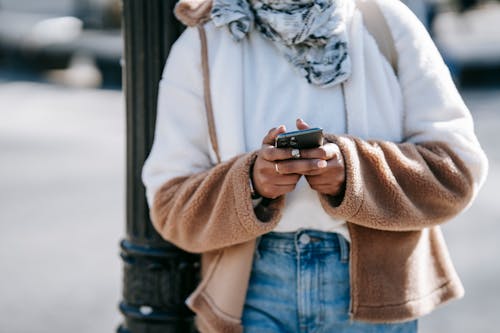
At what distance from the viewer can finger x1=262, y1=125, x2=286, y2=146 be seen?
208 cm

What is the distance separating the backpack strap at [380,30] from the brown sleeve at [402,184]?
0.22 m

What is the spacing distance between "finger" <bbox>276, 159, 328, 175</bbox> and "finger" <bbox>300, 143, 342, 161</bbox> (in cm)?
1

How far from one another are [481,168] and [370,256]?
1.13 feet

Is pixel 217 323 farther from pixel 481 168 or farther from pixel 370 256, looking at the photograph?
pixel 481 168

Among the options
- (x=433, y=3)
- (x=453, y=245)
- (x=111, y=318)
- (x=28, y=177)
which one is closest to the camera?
(x=111, y=318)

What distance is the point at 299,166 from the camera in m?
2.06

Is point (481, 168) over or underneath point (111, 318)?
over

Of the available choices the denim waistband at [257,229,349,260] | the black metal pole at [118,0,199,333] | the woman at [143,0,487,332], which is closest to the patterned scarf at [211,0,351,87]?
the woman at [143,0,487,332]

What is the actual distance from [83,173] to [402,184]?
6.01 m

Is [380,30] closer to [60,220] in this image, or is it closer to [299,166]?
[299,166]

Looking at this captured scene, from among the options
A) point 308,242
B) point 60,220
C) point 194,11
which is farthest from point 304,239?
point 60,220

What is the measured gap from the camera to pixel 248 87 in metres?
2.33

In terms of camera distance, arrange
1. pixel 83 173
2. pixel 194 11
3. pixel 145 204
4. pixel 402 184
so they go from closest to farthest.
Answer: pixel 402 184, pixel 194 11, pixel 145 204, pixel 83 173

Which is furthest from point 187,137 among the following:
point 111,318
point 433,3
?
point 433,3
